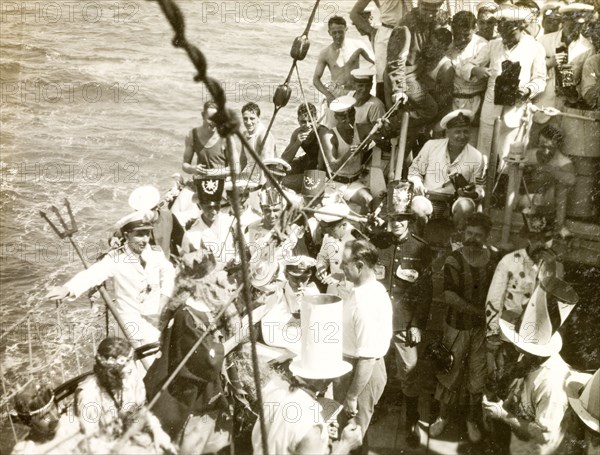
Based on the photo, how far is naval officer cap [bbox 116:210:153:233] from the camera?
5156 millimetres

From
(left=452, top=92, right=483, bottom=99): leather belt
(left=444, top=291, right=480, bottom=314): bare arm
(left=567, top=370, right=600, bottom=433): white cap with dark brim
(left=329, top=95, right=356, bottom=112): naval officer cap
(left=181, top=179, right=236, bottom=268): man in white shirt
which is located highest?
(left=452, top=92, right=483, bottom=99): leather belt

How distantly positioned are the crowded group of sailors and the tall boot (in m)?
0.01

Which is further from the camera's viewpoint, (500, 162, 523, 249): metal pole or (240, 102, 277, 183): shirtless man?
(240, 102, 277, 183): shirtless man

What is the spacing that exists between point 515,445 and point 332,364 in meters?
1.89

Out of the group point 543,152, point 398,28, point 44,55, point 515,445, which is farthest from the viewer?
point 44,55

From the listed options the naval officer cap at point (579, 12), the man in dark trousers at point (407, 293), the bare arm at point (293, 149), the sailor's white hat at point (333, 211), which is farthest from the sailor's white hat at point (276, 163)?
the naval officer cap at point (579, 12)

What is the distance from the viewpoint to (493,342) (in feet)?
17.8

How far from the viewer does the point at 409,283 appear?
5590 mm

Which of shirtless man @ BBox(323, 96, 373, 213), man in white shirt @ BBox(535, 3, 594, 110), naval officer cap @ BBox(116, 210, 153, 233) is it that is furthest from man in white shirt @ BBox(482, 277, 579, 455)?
naval officer cap @ BBox(116, 210, 153, 233)

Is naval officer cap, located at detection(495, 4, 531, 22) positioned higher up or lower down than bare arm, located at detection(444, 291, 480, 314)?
higher up

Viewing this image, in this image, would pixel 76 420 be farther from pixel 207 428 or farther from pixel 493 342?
pixel 493 342

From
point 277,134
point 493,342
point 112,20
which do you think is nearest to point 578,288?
point 493,342

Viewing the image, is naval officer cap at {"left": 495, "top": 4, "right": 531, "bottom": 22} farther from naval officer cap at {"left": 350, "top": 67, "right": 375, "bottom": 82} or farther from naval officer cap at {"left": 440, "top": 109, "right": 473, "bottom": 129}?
naval officer cap at {"left": 350, "top": 67, "right": 375, "bottom": 82}

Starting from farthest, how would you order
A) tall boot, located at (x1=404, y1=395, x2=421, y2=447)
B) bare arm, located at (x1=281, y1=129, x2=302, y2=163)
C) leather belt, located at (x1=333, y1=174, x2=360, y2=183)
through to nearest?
bare arm, located at (x1=281, y1=129, x2=302, y2=163)
leather belt, located at (x1=333, y1=174, x2=360, y2=183)
tall boot, located at (x1=404, y1=395, x2=421, y2=447)
